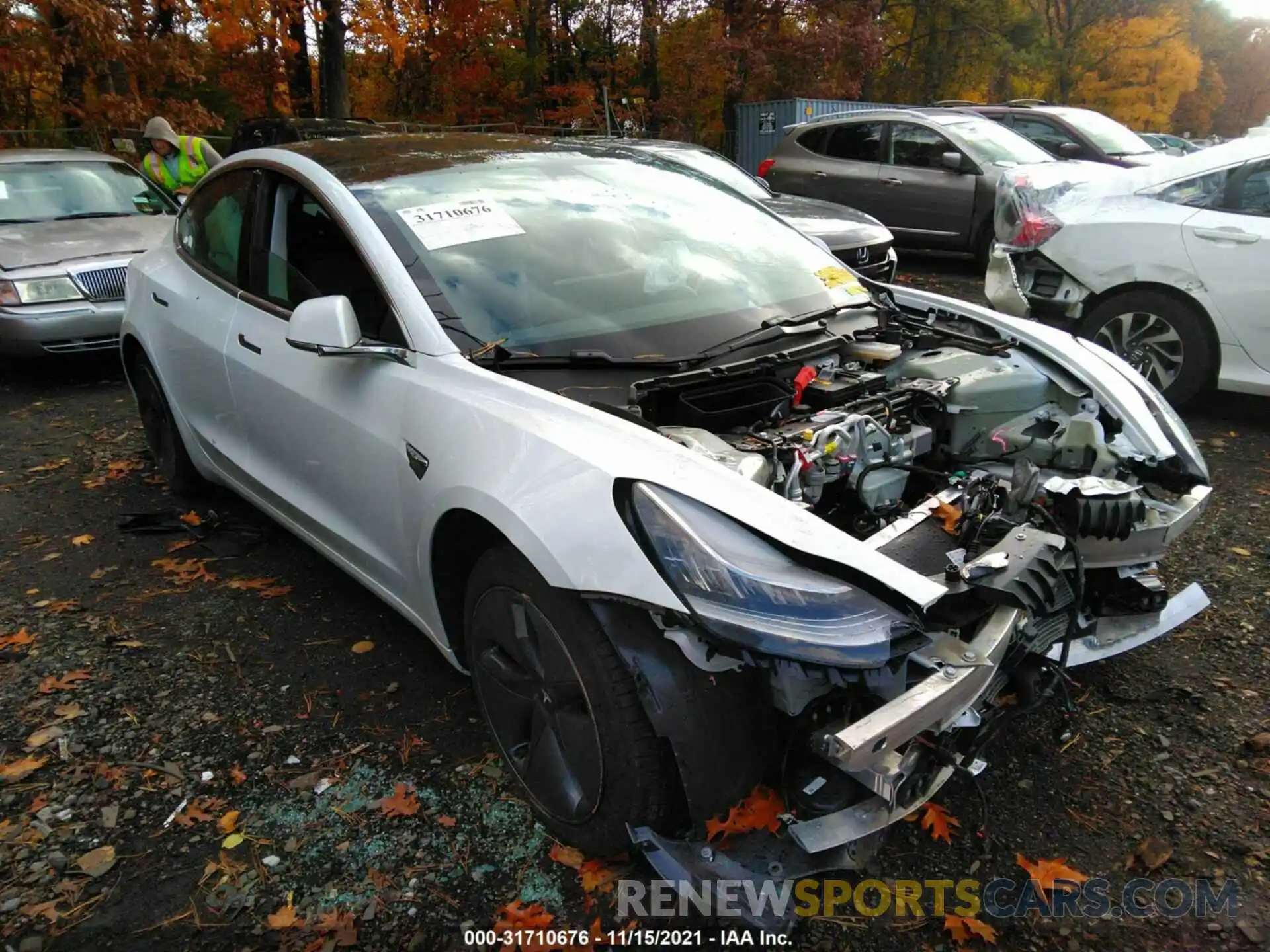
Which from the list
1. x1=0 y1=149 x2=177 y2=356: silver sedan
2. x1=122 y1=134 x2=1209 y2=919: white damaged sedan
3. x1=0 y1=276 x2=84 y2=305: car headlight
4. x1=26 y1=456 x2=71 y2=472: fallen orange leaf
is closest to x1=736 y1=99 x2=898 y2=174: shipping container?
x1=0 y1=149 x2=177 y2=356: silver sedan

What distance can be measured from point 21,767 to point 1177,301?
5.88m

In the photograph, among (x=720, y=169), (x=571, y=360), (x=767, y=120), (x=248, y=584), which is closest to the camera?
(x=571, y=360)

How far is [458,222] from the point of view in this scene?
2891 mm

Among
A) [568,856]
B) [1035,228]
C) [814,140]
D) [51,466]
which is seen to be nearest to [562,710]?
[568,856]

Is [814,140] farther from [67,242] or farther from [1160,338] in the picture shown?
[67,242]

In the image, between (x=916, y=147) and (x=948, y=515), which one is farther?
(x=916, y=147)

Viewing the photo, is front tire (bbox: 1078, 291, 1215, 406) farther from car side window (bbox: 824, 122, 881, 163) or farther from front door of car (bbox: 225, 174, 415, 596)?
car side window (bbox: 824, 122, 881, 163)

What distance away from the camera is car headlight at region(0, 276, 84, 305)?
6594 mm

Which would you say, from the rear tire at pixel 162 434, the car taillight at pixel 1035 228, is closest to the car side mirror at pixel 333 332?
the rear tire at pixel 162 434

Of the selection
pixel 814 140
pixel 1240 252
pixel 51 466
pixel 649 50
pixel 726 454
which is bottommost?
pixel 51 466

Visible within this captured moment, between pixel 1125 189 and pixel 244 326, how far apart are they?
507cm

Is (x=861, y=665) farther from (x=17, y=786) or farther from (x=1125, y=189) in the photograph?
(x=1125, y=189)

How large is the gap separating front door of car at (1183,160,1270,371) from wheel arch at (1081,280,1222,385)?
10 cm

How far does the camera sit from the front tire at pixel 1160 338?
5090 millimetres
